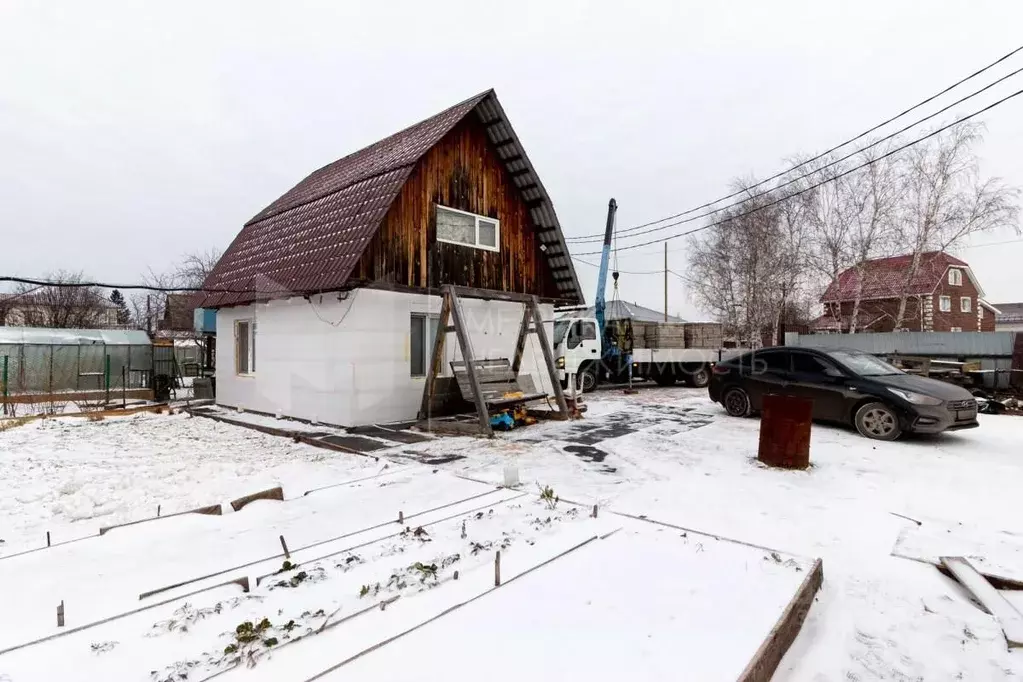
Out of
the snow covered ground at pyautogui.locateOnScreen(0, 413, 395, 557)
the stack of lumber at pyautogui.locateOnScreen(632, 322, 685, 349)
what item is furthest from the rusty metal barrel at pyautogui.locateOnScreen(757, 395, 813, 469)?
the stack of lumber at pyautogui.locateOnScreen(632, 322, 685, 349)

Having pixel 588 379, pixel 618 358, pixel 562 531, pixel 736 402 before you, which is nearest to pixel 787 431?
pixel 562 531

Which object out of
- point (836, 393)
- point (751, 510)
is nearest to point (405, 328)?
point (751, 510)

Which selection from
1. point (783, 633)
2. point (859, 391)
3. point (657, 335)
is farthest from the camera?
point (657, 335)

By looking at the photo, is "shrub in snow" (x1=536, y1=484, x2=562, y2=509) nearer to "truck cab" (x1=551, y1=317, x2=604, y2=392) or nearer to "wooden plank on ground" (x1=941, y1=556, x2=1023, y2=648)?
"wooden plank on ground" (x1=941, y1=556, x2=1023, y2=648)

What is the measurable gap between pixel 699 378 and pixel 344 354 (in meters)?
14.8

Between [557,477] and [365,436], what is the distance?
398 centimetres

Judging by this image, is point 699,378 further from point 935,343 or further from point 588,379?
point 935,343

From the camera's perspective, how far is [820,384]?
352 inches

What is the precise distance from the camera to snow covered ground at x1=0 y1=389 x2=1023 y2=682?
260 cm

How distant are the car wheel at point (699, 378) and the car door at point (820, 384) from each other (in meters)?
10.5

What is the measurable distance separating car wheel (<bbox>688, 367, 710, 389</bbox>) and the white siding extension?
10.8 m

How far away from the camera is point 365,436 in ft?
28.4

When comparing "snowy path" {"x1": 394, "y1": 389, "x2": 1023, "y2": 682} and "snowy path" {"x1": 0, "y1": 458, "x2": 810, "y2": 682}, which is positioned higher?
"snowy path" {"x1": 0, "y1": 458, "x2": 810, "y2": 682}

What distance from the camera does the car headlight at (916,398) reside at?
7719mm
